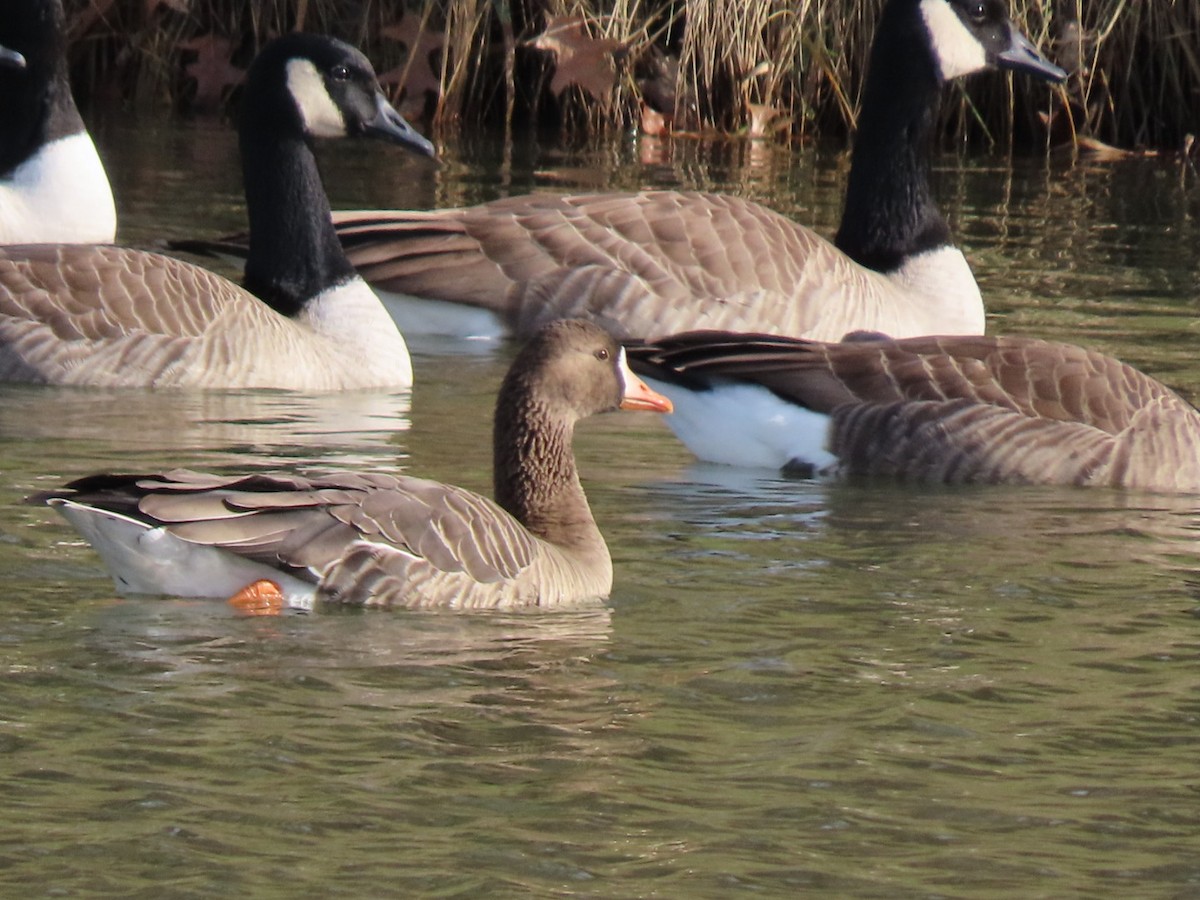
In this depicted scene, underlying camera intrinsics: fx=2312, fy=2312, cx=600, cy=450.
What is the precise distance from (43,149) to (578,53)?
282 inches

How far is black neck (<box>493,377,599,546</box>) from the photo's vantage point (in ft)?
24.4

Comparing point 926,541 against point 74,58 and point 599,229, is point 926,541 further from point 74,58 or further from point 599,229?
point 74,58

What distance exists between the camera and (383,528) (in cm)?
679

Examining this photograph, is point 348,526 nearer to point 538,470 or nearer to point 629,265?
point 538,470

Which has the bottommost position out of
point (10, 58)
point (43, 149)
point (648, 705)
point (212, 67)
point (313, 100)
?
point (648, 705)

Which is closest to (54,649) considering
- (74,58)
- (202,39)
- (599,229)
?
(599,229)

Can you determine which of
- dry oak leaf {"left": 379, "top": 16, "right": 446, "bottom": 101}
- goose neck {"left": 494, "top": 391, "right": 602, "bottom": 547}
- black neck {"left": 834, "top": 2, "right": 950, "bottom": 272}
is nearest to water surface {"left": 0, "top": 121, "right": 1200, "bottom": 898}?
goose neck {"left": 494, "top": 391, "right": 602, "bottom": 547}

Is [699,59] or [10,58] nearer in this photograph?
[10,58]

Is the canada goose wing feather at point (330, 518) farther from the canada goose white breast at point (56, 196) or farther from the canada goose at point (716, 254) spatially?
the canada goose white breast at point (56, 196)

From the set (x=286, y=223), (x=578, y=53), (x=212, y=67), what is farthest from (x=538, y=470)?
(x=212, y=67)

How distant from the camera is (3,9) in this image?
13609 mm

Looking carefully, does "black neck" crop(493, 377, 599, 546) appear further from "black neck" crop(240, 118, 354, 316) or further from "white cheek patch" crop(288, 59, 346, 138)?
"white cheek patch" crop(288, 59, 346, 138)

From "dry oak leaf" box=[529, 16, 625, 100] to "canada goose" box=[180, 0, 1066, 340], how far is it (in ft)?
21.8

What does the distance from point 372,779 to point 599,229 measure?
698 centimetres
